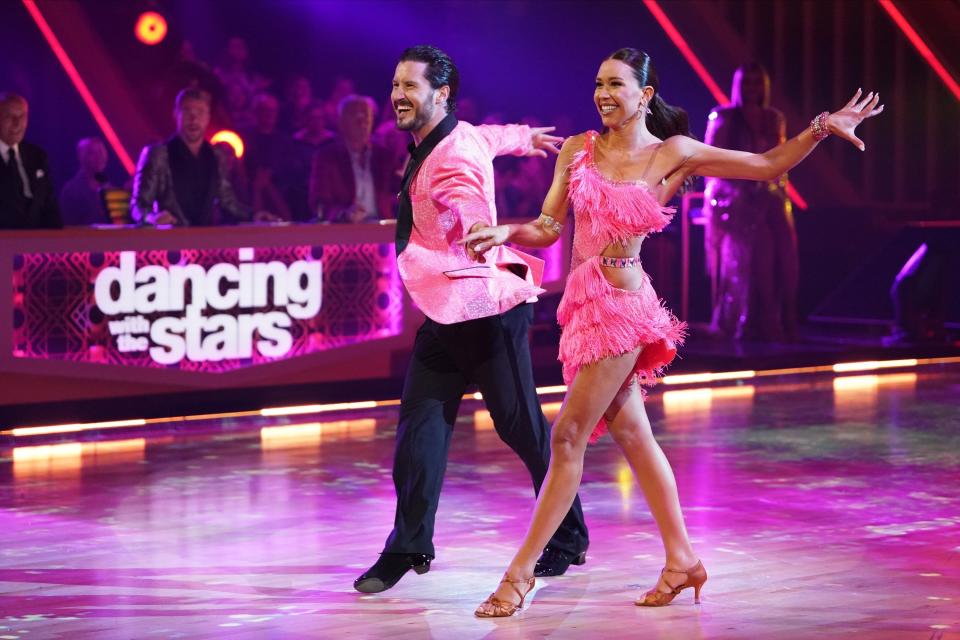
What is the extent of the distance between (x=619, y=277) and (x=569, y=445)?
20.9 inches

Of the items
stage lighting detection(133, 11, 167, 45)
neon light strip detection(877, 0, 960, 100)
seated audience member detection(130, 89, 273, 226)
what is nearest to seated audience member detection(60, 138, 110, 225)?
seated audience member detection(130, 89, 273, 226)

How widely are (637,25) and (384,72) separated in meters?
2.52

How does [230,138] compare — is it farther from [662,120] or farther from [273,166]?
[662,120]

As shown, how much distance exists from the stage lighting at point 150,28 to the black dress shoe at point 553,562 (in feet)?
32.3

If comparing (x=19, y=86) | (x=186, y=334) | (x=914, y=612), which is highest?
(x=19, y=86)

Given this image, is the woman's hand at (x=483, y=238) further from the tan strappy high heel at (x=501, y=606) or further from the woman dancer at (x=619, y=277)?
the tan strappy high heel at (x=501, y=606)

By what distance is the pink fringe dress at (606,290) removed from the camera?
185 inches

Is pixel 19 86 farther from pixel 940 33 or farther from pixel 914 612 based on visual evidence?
pixel 914 612

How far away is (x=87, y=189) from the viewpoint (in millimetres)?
11031

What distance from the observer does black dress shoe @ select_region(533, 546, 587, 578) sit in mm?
5305

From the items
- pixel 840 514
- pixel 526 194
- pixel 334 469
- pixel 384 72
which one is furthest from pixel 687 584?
pixel 384 72

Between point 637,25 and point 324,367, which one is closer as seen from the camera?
point 324,367

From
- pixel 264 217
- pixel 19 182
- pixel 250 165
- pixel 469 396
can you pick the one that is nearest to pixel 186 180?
pixel 264 217

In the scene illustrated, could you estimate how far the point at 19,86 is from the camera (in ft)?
44.4
